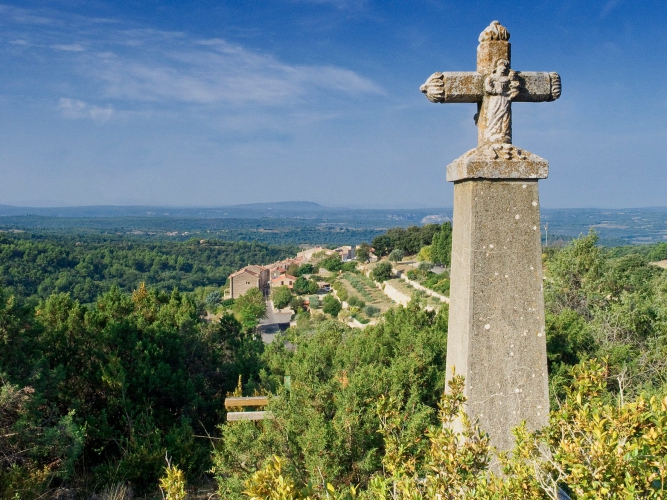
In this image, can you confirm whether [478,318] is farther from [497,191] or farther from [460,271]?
[497,191]

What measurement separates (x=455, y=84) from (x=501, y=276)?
4.37 feet

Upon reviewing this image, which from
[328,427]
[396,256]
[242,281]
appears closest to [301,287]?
[242,281]

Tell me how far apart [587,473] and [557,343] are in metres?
5.38

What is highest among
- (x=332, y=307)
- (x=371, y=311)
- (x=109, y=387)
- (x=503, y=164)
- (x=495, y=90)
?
(x=495, y=90)

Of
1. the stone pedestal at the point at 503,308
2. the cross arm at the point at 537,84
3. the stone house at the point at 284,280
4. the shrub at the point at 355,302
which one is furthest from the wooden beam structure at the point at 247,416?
the stone house at the point at 284,280

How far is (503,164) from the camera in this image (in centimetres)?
312

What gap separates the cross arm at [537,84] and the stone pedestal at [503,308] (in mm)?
547

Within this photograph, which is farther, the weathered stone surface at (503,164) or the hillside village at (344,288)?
the hillside village at (344,288)

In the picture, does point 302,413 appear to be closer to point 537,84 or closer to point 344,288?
point 537,84

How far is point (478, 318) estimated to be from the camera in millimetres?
3121

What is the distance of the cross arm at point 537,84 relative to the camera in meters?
3.29

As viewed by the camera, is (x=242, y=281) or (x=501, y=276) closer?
(x=501, y=276)

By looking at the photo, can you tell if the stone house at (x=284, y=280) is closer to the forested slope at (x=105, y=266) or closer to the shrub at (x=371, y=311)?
the forested slope at (x=105, y=266)

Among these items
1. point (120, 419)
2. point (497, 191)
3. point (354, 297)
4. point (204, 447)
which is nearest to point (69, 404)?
point (120, 419)
